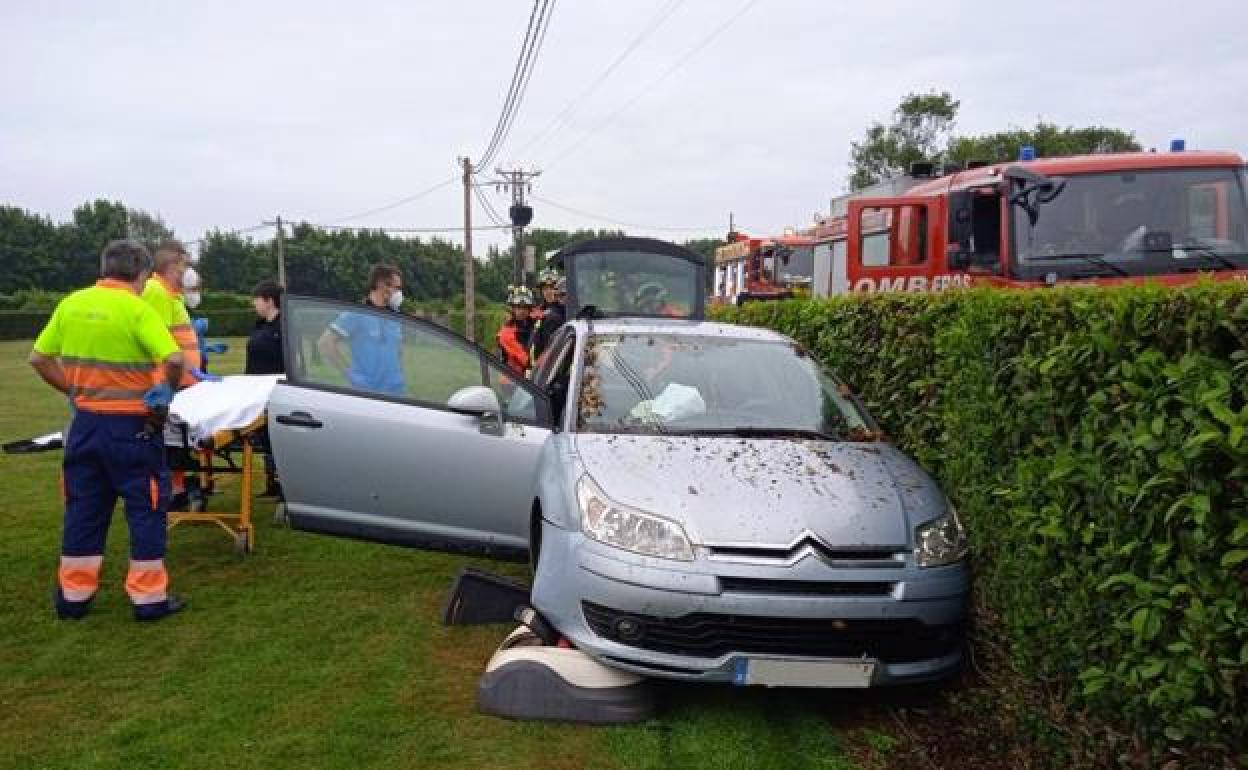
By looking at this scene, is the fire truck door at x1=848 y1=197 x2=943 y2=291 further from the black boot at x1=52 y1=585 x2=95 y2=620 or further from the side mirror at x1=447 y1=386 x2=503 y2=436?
the black boot at x1=52 y1=585 x2=95 y2=620

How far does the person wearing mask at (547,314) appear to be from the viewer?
9.54 meters

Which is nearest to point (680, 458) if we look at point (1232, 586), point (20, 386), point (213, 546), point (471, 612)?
point (471, 612)

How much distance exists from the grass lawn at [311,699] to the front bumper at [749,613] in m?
0.33

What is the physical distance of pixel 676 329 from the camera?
17.8ft

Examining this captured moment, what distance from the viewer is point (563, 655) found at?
12.7ft

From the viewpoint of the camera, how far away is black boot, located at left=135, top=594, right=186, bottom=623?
501 cm

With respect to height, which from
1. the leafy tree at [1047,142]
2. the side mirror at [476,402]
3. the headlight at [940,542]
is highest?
the leafy tree at [1047,142]

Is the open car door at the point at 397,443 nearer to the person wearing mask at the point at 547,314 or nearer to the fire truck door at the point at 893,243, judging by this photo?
the person wearing mask at the point at 547,314

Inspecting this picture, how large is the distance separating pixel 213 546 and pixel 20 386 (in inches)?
635

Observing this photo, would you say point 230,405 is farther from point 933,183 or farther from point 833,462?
point 933,183

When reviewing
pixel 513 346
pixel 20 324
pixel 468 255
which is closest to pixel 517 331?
pixel 513 346

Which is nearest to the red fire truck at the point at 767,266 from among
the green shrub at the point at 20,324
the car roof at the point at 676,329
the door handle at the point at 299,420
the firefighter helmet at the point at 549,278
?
the firefighter helmet at the point at 549,278

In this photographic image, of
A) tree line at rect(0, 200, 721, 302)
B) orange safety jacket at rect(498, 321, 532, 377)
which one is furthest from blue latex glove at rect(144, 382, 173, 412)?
tree line at rect(0, 200, 721, 302)

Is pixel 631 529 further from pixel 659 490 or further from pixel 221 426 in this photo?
pixel 221 426
